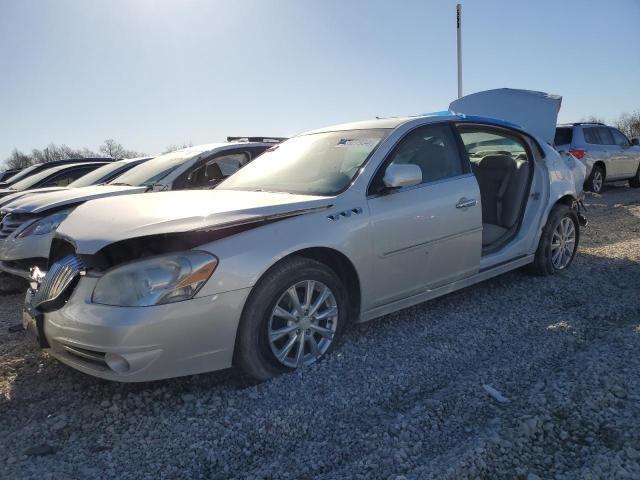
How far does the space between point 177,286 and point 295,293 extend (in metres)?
0.73

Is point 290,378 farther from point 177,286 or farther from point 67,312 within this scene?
point 67,312

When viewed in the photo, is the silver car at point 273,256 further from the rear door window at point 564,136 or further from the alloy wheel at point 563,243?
the rear door window at point 564,136

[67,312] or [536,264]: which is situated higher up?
[67,312]

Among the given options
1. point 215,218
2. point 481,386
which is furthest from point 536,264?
point 215,218

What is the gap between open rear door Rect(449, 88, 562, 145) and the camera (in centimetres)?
755

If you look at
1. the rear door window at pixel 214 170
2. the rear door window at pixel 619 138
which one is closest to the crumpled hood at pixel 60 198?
the rear door window at pixel 214 170

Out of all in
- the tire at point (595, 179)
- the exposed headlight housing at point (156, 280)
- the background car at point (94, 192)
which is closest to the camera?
the exposed headlight housing at point (156, 280)

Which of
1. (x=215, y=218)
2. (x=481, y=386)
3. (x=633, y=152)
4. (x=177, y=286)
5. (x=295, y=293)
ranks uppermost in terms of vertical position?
(x=215, y=218)

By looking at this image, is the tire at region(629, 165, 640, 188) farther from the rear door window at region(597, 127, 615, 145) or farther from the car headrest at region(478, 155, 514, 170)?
the car headrest at region(478, 155, 514, 170)

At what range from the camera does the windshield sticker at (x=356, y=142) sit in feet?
12.3

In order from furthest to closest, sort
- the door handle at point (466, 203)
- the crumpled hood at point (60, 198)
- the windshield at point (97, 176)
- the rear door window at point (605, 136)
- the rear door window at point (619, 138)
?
the rear door window at point (619, 138) → the rear door window at point (605, 136) → the windshield at point (97, 176) → the crumpled hood at point (60, 198) → the door handle at point (466, 203)

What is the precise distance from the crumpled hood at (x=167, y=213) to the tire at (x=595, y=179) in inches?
471

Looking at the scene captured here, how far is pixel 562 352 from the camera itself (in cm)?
324

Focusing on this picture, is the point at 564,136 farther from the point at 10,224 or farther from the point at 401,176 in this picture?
the point at 10,224
